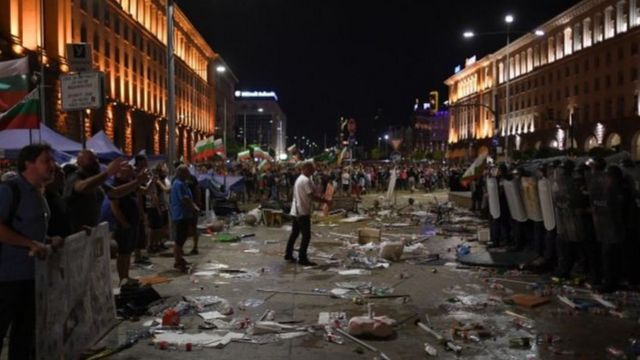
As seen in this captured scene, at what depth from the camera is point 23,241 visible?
4.68m

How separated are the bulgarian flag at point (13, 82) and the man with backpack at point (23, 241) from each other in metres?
6.97

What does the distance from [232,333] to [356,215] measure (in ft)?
54.0

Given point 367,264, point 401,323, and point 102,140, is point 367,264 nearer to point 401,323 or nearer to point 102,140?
point 401,323

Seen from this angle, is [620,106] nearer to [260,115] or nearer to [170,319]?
[170,319]

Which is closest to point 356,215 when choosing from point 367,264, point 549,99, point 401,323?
point 367,264

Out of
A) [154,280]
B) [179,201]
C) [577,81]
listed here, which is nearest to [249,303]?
[154,280]

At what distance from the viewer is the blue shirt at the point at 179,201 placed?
1140 cm

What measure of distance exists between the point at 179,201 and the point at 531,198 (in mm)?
6485

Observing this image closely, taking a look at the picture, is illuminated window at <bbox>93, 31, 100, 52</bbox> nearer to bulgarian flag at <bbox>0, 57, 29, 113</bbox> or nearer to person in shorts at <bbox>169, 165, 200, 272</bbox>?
bulgarian flag at <bbox>0, 57, 29, 113</bbox>

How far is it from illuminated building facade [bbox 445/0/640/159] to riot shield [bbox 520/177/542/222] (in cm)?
3731

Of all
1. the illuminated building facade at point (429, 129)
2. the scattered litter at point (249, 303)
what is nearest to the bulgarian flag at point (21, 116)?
the scattered litter at point (249, 303)

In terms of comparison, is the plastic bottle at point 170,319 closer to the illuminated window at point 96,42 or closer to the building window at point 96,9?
the illuminated window at point 96,42

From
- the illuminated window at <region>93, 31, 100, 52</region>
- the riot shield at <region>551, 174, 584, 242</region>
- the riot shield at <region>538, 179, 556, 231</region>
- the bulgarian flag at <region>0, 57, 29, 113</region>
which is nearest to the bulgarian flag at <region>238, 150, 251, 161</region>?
the illuminated window at <region>93, 31, 100, 52</region>

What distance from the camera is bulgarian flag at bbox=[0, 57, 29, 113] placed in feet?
36.6
